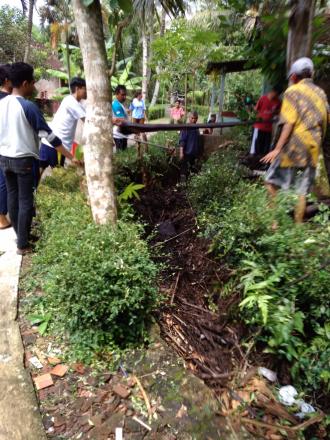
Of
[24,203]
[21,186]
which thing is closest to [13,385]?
[24,203]

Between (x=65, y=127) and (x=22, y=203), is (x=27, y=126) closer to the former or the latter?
(x=22, y=203)

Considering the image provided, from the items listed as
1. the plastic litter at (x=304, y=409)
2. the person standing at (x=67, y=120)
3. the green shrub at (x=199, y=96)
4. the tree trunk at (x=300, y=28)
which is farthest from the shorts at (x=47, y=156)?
the green shrub at (x=199, y=96)

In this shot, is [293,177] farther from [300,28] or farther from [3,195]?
[3,195]

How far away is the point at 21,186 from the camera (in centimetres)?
345

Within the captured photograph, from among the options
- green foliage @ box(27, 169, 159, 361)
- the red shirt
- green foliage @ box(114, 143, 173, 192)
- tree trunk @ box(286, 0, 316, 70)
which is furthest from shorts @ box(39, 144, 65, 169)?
the red shirt

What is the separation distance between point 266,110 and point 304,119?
2.74 m

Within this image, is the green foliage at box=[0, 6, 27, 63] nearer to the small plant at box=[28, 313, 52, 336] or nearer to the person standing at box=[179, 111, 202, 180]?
the person standing at box=[179, 111, 202, 180]

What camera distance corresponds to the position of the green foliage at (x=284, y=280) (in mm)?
2402

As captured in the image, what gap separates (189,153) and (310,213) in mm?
3824

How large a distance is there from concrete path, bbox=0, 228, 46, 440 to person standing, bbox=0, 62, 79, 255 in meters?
0.84

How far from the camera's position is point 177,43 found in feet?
28.3

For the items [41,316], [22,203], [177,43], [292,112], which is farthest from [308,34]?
[177,43]

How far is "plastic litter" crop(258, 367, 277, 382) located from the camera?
2.52m

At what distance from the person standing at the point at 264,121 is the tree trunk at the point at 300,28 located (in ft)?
6.37
